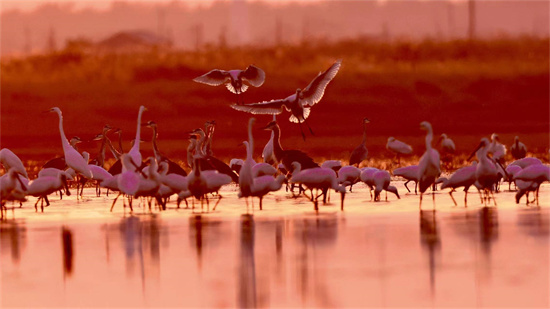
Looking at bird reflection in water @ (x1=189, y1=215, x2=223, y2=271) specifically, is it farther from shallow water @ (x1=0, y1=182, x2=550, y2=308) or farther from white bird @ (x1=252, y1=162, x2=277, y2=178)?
white bird @ (x1=252, y1=162, x2=277, y2=178)

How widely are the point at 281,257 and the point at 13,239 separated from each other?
391cm

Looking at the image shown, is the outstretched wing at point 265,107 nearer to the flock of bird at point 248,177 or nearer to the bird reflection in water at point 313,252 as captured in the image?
the flock of bird at point 248,177

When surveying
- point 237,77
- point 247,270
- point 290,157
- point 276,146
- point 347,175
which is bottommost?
point 247,270

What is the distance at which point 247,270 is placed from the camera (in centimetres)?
1295

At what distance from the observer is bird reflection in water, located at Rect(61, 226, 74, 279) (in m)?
13.4

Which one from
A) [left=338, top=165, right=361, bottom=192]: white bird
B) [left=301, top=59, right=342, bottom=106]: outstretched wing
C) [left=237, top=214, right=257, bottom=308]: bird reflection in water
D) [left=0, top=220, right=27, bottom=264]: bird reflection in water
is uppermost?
[left=301, top=59, right=342, bottom=106]: outstretched wing

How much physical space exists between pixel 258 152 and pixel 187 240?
2281 centimetres

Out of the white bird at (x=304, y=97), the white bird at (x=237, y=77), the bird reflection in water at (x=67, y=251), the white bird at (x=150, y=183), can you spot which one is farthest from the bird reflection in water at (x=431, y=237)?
the white bird at (x=237, y=77)

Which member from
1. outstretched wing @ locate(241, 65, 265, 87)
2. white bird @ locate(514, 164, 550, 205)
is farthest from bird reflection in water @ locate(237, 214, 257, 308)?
outstretched wing @ locate(241, 65, 265, 87)

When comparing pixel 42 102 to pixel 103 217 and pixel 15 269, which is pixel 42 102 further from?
pixel 15 269

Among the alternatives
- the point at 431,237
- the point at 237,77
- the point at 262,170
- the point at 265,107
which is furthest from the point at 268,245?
the point at 237,77

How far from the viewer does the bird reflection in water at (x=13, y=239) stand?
14.9m

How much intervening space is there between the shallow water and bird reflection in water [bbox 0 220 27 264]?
0.02 meters

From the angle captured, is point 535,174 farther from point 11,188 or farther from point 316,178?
point 11,188
